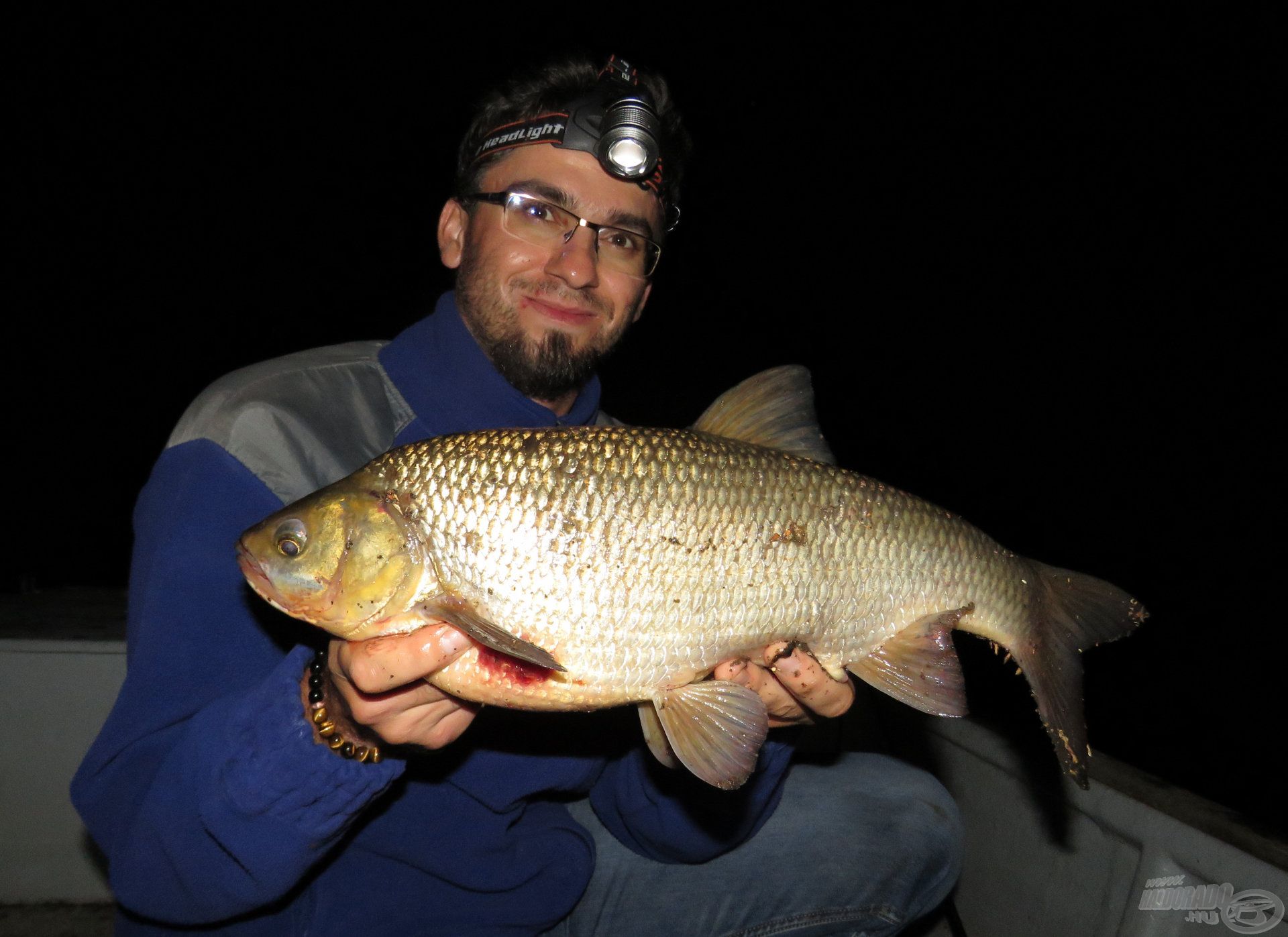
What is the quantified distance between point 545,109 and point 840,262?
27.3 metres

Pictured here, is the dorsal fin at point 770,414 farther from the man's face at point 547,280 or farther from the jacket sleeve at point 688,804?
the jacket sleeve at point 688,804

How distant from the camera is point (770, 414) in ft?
5.07

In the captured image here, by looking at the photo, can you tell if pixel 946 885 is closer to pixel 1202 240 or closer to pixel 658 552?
pixel 658 552

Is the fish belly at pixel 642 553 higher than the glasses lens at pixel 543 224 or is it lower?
lower

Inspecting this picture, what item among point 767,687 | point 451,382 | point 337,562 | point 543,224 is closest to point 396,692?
point 337,562

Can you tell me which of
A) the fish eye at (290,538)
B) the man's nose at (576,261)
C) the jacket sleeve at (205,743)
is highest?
the man's nose at (576,261)

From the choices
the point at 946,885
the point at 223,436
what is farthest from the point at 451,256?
the point at 946,885

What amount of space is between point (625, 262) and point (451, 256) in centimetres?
53

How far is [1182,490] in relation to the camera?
1238 centimetres

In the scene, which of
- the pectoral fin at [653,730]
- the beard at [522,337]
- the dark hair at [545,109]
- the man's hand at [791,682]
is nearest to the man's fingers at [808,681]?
the man's hand at [791,682]

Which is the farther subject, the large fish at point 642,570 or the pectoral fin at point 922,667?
the pectoral fin at point 922,667

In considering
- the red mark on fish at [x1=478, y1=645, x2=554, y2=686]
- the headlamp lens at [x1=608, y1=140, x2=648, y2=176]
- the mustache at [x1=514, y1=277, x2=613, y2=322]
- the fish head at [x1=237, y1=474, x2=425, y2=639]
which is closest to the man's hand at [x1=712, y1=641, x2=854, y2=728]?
the red mark on fish at [x1=478, y1=645, x2=554, y2=686]

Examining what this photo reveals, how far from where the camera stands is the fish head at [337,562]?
3.86ft

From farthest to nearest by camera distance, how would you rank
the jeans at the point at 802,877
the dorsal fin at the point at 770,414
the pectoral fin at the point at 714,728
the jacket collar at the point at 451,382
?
the jeans at the point at 802,877 → the jacket collar at the point at 451,382 → the dorsal fin at the point at 770,414 → the pectoral fin at the point at 714,728
